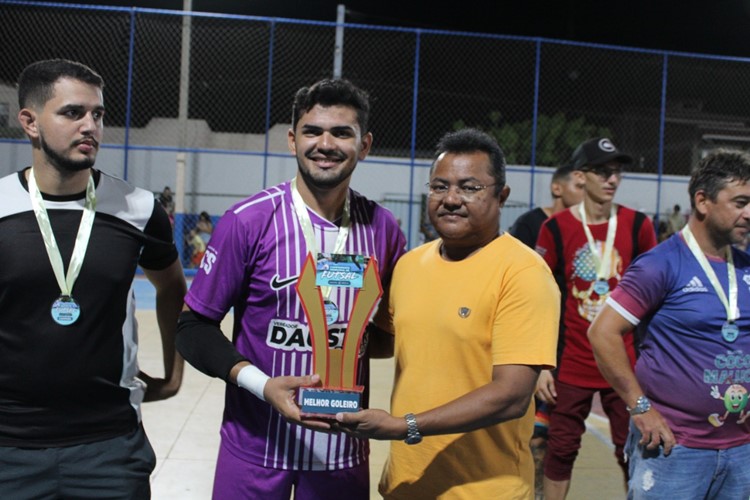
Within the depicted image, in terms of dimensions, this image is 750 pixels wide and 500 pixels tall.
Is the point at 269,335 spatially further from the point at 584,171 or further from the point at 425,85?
the point at 425,85

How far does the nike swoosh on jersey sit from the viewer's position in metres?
2.44

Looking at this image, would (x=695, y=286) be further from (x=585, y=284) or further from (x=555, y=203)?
(x=555, y=203)

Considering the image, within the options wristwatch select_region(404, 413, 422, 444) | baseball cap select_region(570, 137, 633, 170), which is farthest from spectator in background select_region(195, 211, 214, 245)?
wristwatch select_region(404, 413, 422, 444)

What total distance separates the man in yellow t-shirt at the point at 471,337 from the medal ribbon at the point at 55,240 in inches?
40.5

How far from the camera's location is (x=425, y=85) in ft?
75.5

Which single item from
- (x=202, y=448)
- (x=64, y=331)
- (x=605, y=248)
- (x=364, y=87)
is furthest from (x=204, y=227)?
(x=64, y=331)

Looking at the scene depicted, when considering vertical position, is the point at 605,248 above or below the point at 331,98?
below

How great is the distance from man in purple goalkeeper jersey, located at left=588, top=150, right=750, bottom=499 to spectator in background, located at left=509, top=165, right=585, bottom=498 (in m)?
1.27

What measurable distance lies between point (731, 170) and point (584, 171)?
1.60m

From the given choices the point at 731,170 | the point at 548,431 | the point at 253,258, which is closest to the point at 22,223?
the point at 253,258

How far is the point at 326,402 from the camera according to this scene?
6.69 ft

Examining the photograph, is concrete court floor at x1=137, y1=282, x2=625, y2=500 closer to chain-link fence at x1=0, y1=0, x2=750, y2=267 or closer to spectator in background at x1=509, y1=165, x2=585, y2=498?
spectator in background at x1=509, y1=165, x2=585, y2=498

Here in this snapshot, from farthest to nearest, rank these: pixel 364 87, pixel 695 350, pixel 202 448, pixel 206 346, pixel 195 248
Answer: pixel 364 87, pixel 195 248, pixel 202 448, pixel 695 350, pixel 206 346

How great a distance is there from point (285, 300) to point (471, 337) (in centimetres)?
62
